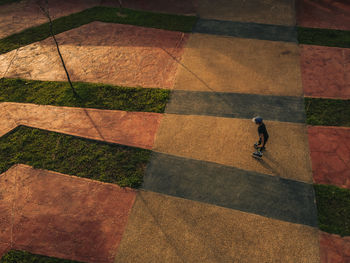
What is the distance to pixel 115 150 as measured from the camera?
26.3 feet

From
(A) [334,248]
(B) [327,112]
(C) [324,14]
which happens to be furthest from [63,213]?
(C) [324,14]

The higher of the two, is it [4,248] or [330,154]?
[330,154]

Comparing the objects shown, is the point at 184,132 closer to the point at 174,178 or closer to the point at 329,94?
the point at 174,178

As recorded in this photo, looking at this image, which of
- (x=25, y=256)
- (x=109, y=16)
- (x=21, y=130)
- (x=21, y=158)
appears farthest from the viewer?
(x=109, y=16)

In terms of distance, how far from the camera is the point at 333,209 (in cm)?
647

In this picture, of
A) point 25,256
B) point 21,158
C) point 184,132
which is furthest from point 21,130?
point 184,132

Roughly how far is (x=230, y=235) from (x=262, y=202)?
1.27 metres

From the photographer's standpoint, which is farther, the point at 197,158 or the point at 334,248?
the point at 197,158

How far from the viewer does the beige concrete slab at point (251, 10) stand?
12.9 meters

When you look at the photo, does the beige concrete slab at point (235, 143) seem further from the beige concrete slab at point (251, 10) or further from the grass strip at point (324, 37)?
the beige concrete slab at point (251, 10)

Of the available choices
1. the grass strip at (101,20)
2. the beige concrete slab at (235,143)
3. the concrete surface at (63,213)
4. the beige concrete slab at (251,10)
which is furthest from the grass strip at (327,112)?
the grass strip at (101,20)

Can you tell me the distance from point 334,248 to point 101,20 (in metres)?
13.7

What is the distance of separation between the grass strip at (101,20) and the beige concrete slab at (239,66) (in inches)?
63.3

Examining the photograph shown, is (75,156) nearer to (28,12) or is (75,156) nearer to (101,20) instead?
(101,20)
